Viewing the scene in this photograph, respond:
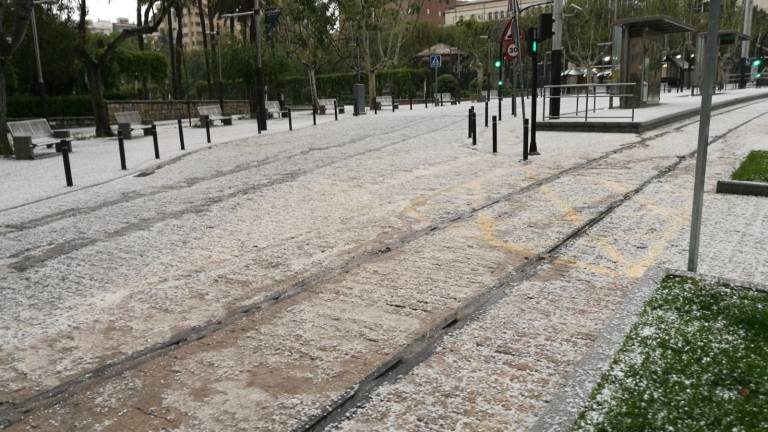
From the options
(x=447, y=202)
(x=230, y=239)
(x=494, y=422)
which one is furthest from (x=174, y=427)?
(x=447, y=202)

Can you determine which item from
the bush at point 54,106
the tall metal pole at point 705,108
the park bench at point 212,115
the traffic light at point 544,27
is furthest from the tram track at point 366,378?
the bush at point 54,106

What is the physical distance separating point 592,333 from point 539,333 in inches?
13.4

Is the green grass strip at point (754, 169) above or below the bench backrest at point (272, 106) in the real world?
below

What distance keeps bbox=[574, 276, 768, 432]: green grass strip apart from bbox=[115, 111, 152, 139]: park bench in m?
21.3

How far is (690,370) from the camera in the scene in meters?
3.53

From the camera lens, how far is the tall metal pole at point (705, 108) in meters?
4.70

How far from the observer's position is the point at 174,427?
324cm

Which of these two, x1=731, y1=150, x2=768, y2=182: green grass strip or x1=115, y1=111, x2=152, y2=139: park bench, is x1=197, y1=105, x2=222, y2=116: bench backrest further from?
x1=731, y1=150, x2=768, y2=182: green grass strip

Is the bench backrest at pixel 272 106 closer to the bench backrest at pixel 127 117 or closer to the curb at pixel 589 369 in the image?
the bench backrest at pixel 127 117

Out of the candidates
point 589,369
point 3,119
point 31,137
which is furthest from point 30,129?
point 589,369

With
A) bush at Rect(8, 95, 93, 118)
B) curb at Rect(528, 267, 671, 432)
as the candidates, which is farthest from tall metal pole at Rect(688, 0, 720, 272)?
bush at Rect(8, 95, 93, 118)

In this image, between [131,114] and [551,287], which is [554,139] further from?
[131,114]

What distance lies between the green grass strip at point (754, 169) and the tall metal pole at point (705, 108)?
4406 millimetres

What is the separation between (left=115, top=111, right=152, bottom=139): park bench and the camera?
22516mm
